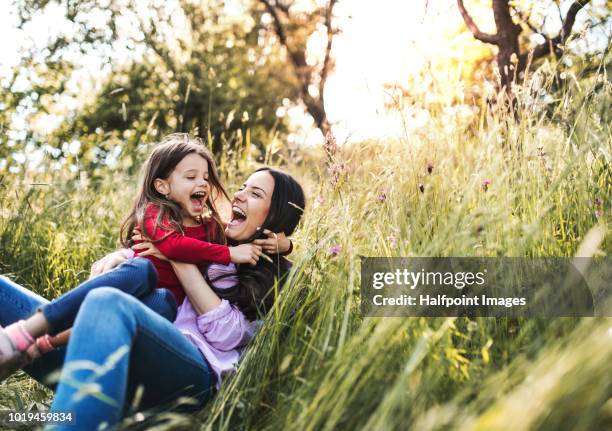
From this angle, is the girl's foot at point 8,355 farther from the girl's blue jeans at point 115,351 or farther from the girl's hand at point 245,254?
the girl's hand at point 245,254

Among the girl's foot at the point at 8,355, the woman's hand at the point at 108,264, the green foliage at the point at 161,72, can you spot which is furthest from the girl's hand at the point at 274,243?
the green foliage at the point at 161,72

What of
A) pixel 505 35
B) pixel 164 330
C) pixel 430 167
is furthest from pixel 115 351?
pixel 505 35

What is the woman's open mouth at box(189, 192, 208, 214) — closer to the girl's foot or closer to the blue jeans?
the blue jeans

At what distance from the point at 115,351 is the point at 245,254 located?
30.1 inches

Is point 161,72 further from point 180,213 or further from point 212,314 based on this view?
point 212,314

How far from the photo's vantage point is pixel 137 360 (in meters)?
1.76

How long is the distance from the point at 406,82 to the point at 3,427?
1.94m

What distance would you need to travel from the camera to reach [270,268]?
7.63 ft

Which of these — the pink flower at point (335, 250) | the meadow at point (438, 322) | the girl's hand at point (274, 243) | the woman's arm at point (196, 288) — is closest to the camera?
the meadow at point (438, 322)

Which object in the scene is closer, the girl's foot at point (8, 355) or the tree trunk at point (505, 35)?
the girl's foot at point (8, 355)

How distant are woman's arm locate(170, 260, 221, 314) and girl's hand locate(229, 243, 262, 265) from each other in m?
0.13

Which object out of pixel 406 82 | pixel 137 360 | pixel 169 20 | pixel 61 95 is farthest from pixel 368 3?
pixel 169 20

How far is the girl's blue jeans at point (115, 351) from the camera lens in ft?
4.79

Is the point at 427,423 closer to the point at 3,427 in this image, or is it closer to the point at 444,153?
the point at 444,153
